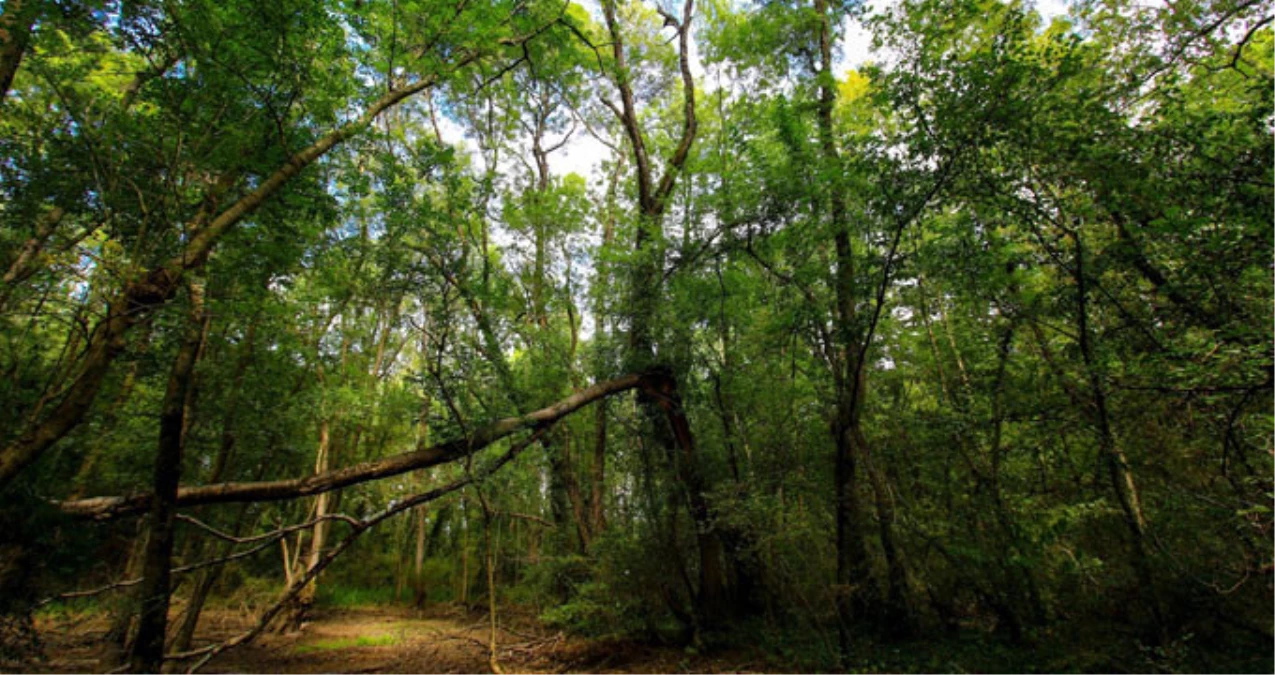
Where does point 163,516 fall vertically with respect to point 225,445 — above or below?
below

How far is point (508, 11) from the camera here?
233 inches

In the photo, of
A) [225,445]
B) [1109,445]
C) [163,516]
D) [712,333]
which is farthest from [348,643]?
[1109,445]

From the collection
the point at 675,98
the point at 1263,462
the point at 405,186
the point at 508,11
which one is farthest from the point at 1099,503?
the point at 675,98

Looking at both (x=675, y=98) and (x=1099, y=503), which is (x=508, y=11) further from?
(x=1099, y=503)

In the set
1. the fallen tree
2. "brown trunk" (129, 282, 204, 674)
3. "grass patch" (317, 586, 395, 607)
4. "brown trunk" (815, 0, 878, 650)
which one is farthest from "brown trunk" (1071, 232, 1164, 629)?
"grass patch" (317, 586, 395, 607)

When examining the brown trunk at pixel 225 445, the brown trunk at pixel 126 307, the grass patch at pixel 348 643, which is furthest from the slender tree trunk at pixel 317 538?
the brown trunk at pixel 126 307

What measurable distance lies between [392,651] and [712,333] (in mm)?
8857

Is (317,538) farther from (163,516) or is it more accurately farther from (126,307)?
(126,307)

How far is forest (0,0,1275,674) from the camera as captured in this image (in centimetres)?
345

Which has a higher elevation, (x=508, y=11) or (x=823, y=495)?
(x=508, y=11)

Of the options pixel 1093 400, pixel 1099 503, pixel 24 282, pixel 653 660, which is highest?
pixel 24 282

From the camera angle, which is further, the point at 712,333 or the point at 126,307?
the point at 712,333

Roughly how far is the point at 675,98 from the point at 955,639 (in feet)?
38.4

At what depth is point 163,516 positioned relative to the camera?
3.32 m
